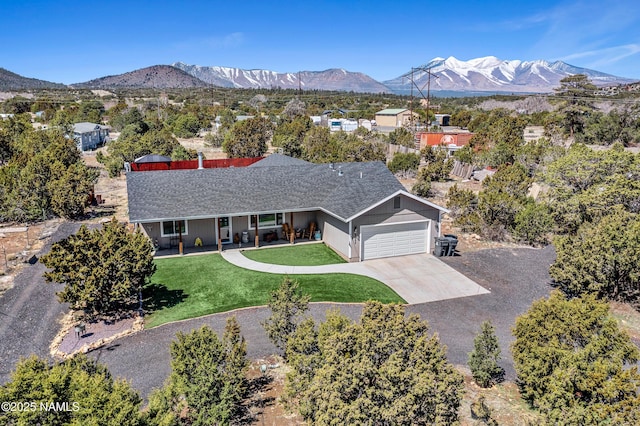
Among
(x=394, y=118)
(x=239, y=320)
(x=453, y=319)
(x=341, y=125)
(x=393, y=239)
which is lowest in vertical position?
(x=453, y=319)

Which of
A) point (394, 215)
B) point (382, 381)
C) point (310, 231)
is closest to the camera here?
point (382, 381)

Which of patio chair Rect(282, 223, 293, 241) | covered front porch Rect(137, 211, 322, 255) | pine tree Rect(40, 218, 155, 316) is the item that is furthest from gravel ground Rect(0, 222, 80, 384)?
patio chair Rect(282, 223, 293, 241)

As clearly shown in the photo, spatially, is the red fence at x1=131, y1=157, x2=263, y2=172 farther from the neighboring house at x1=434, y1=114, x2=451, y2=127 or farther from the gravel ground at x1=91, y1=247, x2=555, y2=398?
the neighboring house at x1=434, y1=114, x2=451, y2=127

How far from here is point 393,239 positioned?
21.0 meters

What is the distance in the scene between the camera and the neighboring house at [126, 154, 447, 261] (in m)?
20.5

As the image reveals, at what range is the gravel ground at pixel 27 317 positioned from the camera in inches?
492

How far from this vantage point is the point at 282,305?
1166 centimetres

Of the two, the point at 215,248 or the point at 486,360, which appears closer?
the point at 486,360

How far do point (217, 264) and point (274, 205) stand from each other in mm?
4255

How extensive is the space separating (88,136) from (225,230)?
41.9 metres

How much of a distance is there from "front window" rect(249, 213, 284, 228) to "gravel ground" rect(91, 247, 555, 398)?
26.2 feet

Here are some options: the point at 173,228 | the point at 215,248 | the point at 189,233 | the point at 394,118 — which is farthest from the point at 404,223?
the point at 394,118

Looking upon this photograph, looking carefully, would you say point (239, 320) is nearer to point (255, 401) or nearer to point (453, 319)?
point (255, 401)

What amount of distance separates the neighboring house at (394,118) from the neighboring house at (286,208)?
214 ft
